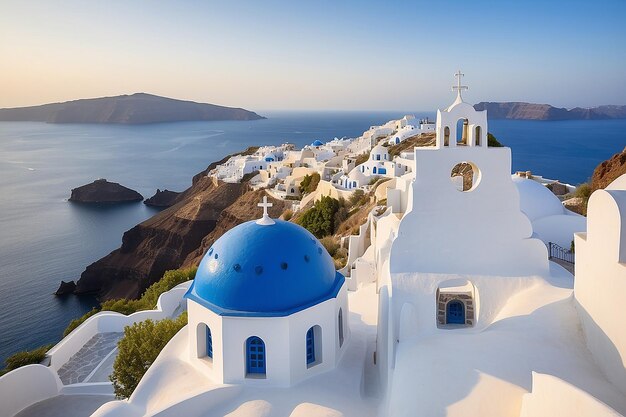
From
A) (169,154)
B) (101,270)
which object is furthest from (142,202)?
(169,154)

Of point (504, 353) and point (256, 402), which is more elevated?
point (504, 353)

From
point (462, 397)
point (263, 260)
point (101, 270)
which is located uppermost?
point (263, 260)

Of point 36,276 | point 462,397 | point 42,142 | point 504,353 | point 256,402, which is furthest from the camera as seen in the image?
point 42,142

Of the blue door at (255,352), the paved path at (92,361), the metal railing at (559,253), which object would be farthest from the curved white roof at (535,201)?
the paved path at (92,361)

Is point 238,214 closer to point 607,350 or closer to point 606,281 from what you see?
point 606,281

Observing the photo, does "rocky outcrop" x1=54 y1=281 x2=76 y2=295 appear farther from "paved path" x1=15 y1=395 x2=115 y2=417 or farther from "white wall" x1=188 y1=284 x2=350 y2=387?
"white wall" x1=188 y1=284 x2=350 y2=387

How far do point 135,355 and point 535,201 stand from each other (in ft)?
→ 47.4

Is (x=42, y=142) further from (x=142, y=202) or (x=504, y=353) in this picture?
(x=504, y=353)

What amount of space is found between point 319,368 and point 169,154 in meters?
133

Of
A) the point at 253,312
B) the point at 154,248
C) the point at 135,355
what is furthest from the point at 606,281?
the point at 154,248

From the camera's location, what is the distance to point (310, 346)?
983 cm

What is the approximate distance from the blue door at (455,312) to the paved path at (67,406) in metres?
10.2

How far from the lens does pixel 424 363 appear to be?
7508 millimetres

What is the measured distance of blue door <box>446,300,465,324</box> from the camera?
1038cm
